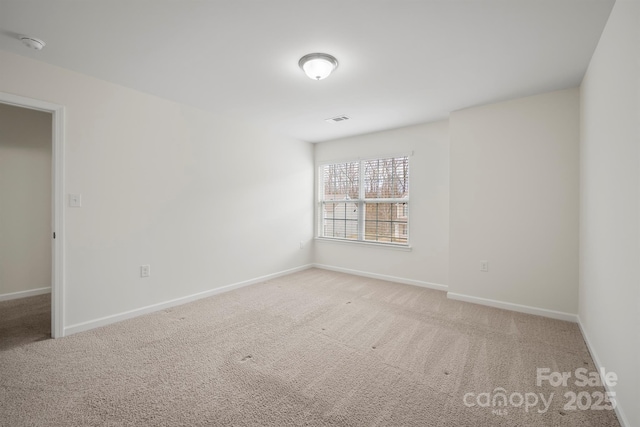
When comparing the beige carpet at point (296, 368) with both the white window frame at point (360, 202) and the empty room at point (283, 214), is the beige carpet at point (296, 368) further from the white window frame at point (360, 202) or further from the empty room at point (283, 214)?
the white window frame at point (360, 202)

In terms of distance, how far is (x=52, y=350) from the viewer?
2309 millimetres

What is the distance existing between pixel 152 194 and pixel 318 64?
7.71 ft

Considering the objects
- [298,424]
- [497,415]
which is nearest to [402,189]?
[497,415]

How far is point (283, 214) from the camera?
483 cm

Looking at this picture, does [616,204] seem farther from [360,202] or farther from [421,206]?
[360,202]

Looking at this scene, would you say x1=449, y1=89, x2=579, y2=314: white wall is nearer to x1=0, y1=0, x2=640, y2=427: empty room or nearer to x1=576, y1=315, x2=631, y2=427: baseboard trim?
x1=0, y1=0, x2=640, y2=427: empty room

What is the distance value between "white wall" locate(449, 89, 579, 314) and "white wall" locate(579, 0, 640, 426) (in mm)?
506

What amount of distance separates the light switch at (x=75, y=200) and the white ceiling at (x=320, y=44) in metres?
1.19

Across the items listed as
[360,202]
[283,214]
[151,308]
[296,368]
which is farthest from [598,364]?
[151,308]

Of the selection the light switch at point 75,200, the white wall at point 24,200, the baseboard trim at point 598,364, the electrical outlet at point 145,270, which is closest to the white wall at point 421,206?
the baseboard trim at point 598,364

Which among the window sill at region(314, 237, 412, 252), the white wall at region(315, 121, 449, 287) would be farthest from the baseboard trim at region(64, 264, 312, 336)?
the white wall at region(315, 121, 449, 287)

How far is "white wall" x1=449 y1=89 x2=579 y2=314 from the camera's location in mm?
2945

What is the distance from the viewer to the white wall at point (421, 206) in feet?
13.2

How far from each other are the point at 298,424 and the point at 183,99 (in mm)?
3435
